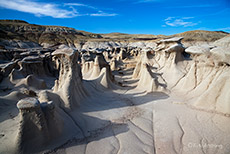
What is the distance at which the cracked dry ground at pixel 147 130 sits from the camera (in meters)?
3.22

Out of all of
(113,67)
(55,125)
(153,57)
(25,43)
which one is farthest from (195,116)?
(25,43)

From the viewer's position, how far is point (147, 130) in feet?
13.2

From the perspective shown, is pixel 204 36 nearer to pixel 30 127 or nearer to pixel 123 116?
pixel 123 116

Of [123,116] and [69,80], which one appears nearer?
[123,116]

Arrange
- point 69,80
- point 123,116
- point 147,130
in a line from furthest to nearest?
point 69,80 → point 123,116 → point 147,130

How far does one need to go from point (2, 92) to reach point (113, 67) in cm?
1118

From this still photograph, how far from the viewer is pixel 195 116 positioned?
15.0ft

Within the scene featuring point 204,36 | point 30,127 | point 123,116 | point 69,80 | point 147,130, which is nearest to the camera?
point 30,127

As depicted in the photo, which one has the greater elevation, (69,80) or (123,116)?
(69,80)

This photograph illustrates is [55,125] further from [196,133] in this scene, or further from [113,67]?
[113,67]

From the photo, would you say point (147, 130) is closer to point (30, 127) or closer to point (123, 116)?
point (123, 116)

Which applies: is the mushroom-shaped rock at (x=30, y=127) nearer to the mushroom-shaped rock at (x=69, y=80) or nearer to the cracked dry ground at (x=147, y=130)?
the cracked dry ground at (x=147, y=130)

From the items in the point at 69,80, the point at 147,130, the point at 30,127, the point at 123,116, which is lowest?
the point at 147,130

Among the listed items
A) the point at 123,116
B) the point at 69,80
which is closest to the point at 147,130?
the point at 123,116
